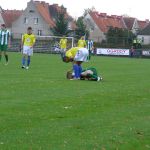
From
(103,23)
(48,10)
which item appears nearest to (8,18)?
(48,10)

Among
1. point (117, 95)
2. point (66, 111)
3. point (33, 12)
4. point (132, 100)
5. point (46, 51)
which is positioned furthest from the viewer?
point (33, 12)

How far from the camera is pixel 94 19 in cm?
13938

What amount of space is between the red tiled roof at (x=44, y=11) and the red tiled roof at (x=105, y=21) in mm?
13833

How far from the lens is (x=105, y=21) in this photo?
14250 cm

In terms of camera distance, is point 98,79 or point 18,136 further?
point 98,79

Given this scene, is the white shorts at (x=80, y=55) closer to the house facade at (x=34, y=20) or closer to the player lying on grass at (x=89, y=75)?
the player lying on grass at (x=89, y=75)

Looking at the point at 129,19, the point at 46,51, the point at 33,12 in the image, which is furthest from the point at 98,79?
the point at 129,19

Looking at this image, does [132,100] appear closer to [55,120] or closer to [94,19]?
[55,120]

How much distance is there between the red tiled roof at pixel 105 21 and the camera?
137 meters

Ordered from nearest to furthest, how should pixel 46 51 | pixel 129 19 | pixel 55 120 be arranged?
1. pixel 55 120
2. pixel 46 51
3. pixel 129 19

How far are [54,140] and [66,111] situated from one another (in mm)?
2920

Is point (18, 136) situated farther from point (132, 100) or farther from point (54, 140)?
point (132, 100)

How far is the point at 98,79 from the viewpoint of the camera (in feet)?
67.2

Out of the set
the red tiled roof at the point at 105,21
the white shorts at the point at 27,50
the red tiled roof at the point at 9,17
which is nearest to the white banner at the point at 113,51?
the white shorts at the point at 27,50
